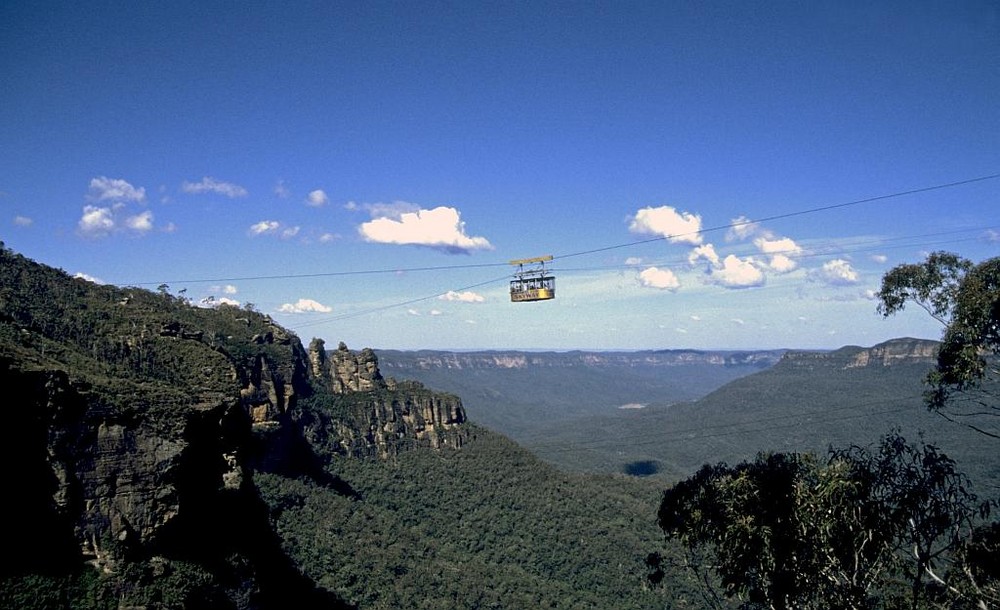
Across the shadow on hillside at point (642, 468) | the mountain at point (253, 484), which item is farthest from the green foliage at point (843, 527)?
the shadow on hillside at point (642, 468)

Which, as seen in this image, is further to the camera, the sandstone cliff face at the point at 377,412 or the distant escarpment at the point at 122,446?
the sandstone cliff face at the point at 377,412

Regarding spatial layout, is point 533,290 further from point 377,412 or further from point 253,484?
point 377,412

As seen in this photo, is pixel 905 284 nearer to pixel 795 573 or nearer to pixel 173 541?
pixel 795 573

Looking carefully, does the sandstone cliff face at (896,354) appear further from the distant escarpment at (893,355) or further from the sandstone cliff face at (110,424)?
the sandstone cliff face at (110,424)

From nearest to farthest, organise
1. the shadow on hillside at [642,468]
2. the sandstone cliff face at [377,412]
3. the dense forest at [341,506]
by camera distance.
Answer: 1. the dense forest at [341,506]
2. the sandstone cliff face at [377,412]
3. the shadow on hillside at [642,468]

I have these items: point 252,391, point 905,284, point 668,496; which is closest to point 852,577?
point 668,496

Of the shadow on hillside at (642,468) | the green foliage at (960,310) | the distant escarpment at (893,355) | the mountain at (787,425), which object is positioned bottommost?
the shadow on hillside at (642,468)

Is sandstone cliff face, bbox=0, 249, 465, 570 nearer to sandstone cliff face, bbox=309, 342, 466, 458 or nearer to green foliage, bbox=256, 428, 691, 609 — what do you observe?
green foliage, bbox=256, 428, 691, 609
